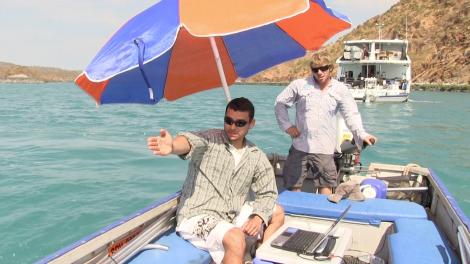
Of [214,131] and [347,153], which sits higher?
[214,131]

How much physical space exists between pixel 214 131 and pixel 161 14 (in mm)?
1040

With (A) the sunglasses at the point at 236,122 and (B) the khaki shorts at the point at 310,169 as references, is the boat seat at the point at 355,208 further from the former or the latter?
(A) the sunglasses at the point at 236,122

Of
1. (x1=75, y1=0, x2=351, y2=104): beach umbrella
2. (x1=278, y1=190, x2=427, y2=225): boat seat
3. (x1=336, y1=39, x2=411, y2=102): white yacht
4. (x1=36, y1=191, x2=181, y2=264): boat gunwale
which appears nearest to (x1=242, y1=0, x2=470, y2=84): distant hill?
(x1=336, y1=39, x2=411, y2=102): white yacht

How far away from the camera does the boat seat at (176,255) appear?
3203 mm

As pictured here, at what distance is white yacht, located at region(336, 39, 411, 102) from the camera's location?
3631 cm

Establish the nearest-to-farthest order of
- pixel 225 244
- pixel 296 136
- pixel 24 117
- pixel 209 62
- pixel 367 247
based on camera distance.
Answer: pixel 225 244 → pixel 367 247 → pixel 209 62 → pixel 296 136 → pixel 24 117

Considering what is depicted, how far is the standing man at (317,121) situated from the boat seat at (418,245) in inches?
39.6

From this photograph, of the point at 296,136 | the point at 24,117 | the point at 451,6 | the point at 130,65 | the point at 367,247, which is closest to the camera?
the point at 130,65

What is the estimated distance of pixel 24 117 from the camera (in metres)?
25.0

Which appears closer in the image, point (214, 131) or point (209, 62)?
point (214, 131)

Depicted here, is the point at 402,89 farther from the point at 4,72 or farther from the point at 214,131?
the point at 4,72

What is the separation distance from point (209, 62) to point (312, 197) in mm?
1604

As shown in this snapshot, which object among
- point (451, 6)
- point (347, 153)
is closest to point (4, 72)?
point (451, 6)

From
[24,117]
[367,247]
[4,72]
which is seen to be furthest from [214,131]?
[4,72]
